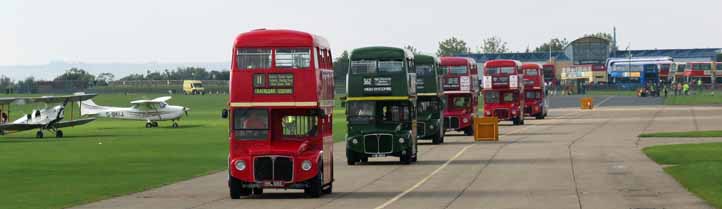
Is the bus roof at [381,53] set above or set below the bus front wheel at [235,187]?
above

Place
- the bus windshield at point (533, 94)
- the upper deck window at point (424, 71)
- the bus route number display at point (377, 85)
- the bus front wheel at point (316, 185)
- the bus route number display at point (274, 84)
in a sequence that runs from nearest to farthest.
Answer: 1. the bus front wheel at point (316, 185)
2. the bus route number display at point (274, 84)
3. the bus route number display at point (377, 85)
4. the upper deck window at point (424, 71)
5. the bus windshield at point (533, 94)

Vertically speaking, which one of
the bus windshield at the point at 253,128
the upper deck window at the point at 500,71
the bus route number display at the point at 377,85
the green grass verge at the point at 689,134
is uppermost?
the upper deck window at the point at 500,71

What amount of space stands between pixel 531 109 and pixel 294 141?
225 ft

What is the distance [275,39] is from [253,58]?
641 mm

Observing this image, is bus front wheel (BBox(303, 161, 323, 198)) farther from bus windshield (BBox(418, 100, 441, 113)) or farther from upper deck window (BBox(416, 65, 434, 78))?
bus windshield (BBox(418, 100, 441, 113))

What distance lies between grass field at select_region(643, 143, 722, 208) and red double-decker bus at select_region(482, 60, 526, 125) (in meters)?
31.5

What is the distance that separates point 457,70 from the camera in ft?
237

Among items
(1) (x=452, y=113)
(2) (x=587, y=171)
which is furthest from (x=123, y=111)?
(2) (x=587, y=171)

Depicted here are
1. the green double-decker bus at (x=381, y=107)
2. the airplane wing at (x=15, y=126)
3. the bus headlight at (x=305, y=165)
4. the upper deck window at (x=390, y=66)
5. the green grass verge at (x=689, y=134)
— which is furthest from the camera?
the airplane wing at (x=15, y=126)

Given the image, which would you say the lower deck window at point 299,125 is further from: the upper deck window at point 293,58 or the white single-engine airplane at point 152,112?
A: the white single-engine airplane at point 152,112

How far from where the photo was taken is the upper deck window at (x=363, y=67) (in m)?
46.8

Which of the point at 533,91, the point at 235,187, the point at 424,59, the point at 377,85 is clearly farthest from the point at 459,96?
the point at 235,187

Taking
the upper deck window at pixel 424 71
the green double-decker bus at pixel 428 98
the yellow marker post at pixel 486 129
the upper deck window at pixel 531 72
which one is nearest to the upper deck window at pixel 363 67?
the green double-decker bus at pixel 428 98

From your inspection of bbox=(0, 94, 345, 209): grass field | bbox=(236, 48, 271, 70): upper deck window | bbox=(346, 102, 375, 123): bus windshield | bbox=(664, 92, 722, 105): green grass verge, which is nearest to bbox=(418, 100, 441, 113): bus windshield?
bbox=(0, 94, 345, 209): grass field
